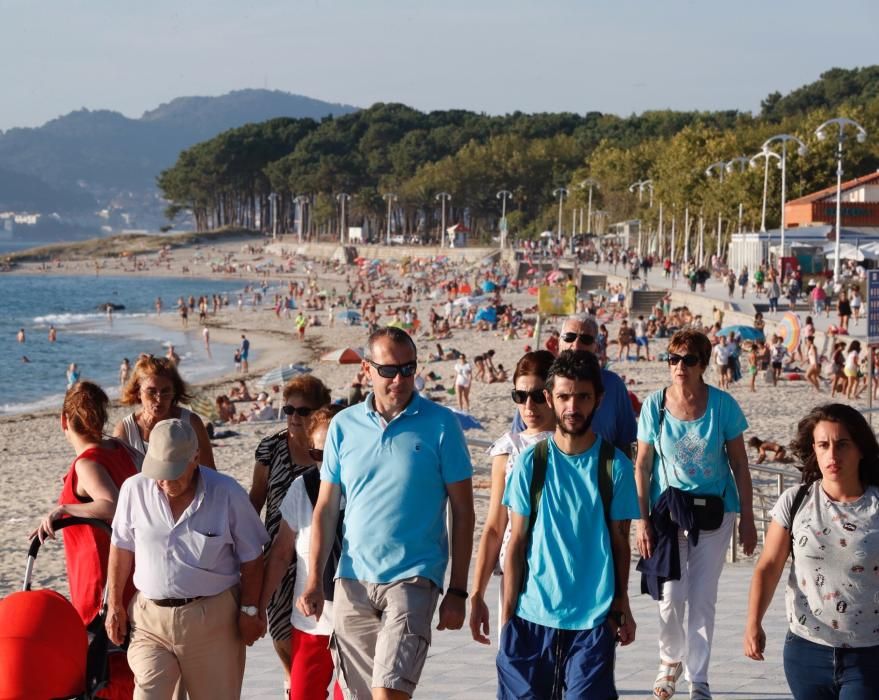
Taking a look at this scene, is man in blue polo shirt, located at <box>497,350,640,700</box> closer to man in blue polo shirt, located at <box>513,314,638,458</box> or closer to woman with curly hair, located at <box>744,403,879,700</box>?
woman with curly hair, located at <box>744,403,879,700</box>

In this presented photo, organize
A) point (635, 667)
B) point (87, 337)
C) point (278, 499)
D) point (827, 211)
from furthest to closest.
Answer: point (87, 337)
point (827, 211)
point (635, 667)
point (278, 499)

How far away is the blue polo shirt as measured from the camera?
3910mm

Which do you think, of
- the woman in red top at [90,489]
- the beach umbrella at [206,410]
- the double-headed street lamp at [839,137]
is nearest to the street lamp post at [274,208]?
the double-headed street lamp at [839,137]

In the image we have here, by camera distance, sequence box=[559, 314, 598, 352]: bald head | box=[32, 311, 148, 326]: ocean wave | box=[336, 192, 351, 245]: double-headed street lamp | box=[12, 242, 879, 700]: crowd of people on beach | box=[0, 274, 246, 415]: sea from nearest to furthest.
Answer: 1. box=[12, 242, 879, 700]: crowd of people on beach
2. box=[559, 314, 598, 352]: bald head
3. box=[0, 274, 246, 415]: sea
4. box=[32, 311, 148, 326]: ocean wave
5. box=[336, 192, 351, 245]: double-headed street lamp

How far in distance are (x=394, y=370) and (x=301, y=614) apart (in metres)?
0.97

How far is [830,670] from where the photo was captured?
11.2 feet

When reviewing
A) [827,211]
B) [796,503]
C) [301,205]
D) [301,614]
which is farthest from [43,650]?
[301,205]

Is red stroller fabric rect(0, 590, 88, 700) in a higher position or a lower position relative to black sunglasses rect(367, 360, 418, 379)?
lower

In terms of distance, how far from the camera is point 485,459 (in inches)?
604

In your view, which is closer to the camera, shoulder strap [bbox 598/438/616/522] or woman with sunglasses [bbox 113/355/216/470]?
shoulder strap [bbox 598/438/616/522]

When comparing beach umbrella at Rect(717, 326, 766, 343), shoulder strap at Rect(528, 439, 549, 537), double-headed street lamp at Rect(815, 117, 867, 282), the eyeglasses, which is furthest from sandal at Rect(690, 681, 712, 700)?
beach umbrella at Rect(717, 326, 766, 343)

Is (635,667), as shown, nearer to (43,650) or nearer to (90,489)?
(90,489)

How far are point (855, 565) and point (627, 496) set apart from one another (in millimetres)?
681

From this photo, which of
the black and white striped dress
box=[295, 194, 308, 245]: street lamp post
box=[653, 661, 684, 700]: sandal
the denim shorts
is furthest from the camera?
box=[295, 194, 308, 245]: street lamp post
